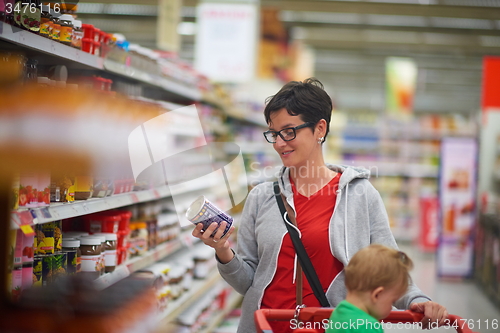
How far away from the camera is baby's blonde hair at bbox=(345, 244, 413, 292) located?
146cm

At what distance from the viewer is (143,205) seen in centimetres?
330

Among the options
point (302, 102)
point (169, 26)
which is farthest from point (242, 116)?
point (302, 102)

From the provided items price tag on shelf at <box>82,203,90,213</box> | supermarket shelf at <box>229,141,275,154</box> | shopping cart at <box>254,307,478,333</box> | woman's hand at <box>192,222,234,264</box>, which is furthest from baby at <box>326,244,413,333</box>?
supermarket shelf at <box>229,141,275,154</box>

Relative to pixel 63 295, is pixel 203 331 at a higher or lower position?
lower

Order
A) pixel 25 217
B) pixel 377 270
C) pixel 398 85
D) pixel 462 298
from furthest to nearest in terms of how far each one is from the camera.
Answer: pixel 398 85
pixel 462 298
pixel 25 217
pixel 377 270

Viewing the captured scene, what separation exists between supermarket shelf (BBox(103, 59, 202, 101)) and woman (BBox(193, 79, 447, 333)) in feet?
2.92

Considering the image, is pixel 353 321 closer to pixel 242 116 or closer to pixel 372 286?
pixel 372 286

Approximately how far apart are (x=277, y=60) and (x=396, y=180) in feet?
13.6

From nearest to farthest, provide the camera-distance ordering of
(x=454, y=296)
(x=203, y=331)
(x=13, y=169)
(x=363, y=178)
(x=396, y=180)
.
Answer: (x=13, y=169), (x=363, y=178), (x=203, y=331), (x=454, y=296), (x=396, y=180)

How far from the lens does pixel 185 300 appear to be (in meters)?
3.61

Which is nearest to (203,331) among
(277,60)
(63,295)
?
(63,295)

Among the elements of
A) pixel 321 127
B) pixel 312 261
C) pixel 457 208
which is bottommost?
pixel 457 208

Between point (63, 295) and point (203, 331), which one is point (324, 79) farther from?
point (63, 295)

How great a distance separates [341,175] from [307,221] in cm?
25
